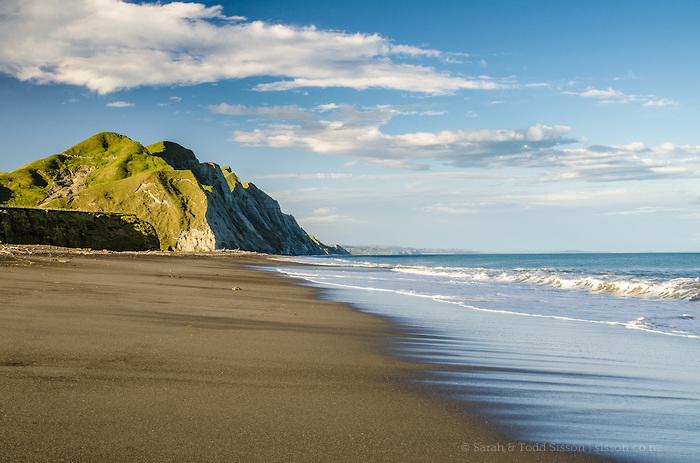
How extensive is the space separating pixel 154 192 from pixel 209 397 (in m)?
109

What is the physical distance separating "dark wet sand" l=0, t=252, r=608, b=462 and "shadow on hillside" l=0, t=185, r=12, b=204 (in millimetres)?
117908

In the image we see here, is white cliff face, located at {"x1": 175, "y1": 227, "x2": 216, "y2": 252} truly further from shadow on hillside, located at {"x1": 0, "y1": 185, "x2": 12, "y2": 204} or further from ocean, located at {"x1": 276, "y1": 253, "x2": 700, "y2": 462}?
ocean, located at {"x1": 276, "y1": 253, "x2": 700, "y2": 462}

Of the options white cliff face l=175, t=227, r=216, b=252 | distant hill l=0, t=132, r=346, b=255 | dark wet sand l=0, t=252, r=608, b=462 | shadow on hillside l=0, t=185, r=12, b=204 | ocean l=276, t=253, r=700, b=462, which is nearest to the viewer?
dark wet sand l=0, t=252, r=608, b=462

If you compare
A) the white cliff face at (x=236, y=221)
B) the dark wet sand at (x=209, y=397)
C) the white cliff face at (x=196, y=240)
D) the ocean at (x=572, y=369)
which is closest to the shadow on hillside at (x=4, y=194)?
the white cliff face at (x=236, y=221)

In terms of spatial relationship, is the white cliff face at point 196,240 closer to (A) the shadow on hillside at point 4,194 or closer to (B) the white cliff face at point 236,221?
(B) the white cliff face at point 236,221

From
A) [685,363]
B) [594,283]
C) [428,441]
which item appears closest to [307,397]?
[428,441]

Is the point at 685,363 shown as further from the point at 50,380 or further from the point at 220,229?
the point at 220,229

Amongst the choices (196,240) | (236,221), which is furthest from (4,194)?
(236,221)

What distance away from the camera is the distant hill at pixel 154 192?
348 ft

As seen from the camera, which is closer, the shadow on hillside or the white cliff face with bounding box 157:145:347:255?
the white cliff face with bounding box 157:145:347:255

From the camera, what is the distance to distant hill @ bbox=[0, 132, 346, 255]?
348 feet

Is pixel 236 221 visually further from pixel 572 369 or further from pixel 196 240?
pixel 572 369

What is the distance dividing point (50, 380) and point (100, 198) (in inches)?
4407

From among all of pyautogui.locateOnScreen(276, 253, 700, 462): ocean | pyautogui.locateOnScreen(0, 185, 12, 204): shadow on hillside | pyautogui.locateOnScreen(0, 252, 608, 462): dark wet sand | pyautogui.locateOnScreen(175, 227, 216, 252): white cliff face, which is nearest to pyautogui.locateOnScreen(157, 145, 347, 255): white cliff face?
pyautogui.locateOnScreen(175, 227, 216, 252): white cliff face
